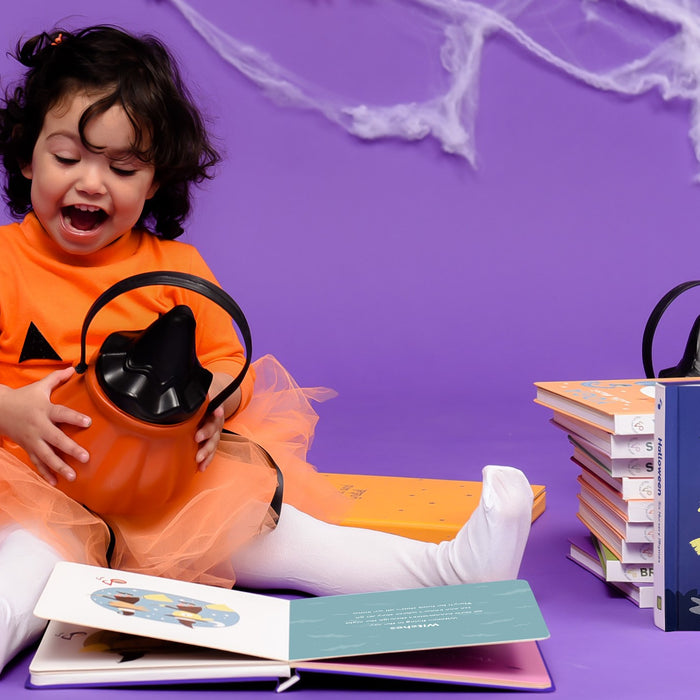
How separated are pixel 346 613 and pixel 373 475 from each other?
0.65 m

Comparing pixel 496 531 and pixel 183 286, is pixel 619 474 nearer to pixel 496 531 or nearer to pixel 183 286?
pixel 496 531

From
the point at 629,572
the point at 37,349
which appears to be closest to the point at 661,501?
the point at 629,572

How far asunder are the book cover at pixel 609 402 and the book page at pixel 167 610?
40 cm

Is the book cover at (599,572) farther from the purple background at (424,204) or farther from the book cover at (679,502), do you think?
the purple background at (424,204)

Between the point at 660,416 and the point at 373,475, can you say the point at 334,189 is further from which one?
the point at 660,416

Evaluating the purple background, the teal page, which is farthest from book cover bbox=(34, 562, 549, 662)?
the purple background

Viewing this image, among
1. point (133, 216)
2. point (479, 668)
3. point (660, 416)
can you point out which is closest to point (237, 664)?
point (479, 668)

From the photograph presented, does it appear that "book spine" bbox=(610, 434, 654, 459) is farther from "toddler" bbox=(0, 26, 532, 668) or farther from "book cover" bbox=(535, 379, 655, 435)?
"toddler" bbox=(0, 26, 532, 668)

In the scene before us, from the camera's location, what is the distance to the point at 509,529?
1035 millimetres

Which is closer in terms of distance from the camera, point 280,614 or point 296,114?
point 280,614

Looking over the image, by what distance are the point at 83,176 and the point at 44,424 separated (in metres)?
0.31

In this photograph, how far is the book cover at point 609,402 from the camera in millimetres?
1086

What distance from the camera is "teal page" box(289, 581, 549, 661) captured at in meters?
0.88

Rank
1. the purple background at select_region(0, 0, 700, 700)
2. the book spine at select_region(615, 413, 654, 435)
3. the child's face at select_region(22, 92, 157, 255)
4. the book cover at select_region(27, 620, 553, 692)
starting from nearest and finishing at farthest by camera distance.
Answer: the book cover at select_region(27, 620, 553, 692), the book spine at select_region(615, 413, 654, 435), the child's face at select_region(22, 92, 157, 255), the purple background at select_region(0, 0, 700, 700)
